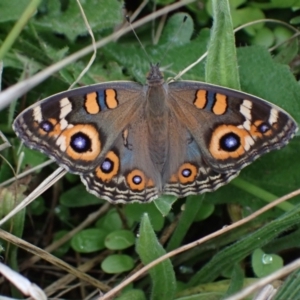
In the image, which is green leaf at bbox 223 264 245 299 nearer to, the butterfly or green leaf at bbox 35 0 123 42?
the butterfly

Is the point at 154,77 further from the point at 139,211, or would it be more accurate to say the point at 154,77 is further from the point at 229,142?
the point at 139,211

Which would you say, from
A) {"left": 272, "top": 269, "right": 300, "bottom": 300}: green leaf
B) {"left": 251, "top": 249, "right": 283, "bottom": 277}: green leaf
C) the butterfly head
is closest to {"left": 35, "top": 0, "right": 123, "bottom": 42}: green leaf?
the butterfly head

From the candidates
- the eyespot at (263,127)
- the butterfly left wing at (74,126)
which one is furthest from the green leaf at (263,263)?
the butterfly left wing at (74,126)

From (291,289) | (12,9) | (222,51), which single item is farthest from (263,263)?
(12,9)

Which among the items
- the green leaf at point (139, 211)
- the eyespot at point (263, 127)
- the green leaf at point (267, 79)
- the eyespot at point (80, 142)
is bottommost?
the green leaf at point (139, 211)

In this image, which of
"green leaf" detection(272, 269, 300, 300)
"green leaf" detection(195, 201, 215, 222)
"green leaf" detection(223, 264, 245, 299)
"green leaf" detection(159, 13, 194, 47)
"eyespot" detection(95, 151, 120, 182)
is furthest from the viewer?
"green leaf" detection(159, 13, 194, 47)

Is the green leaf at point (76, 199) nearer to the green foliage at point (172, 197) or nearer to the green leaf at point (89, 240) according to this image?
the green foliage at point (172, 197)
